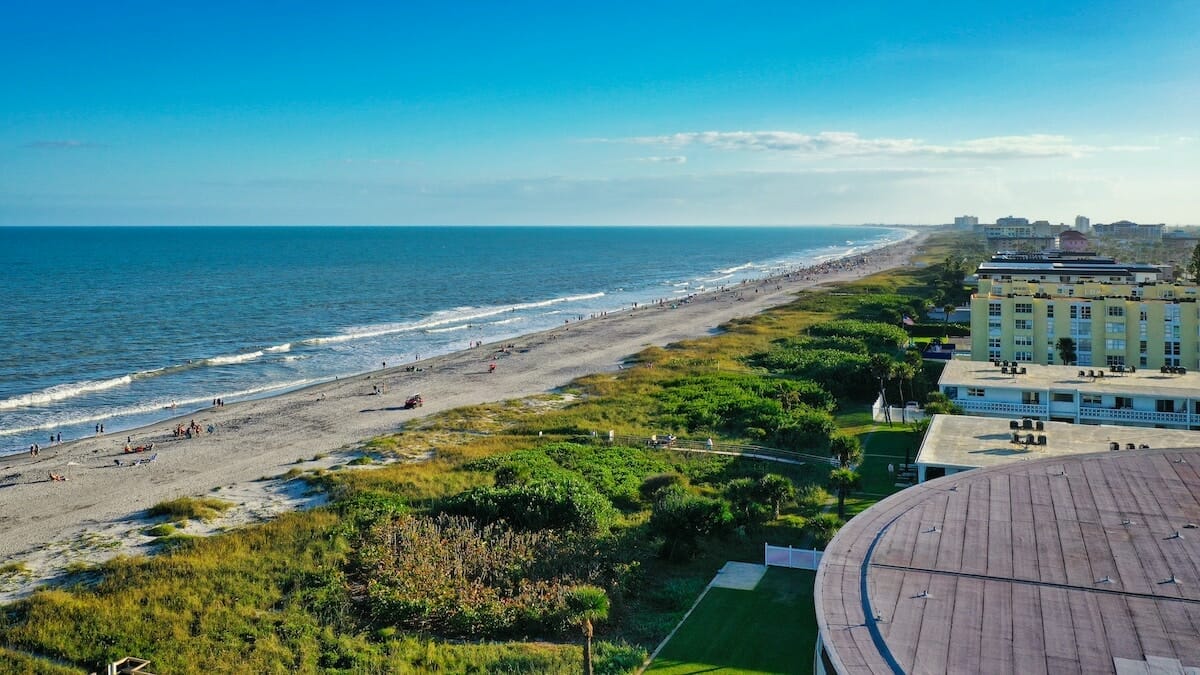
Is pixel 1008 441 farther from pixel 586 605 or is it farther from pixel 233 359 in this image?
pixel 233 359

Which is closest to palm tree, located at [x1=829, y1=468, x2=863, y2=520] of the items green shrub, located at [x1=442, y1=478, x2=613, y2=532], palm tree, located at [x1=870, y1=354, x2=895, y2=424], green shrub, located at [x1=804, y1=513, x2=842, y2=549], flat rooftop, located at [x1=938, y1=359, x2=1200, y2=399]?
green shrub, located at [x1=804, y1=513, x2=842, y2=549]

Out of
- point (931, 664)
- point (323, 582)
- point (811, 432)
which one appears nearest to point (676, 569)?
point (323, 582)

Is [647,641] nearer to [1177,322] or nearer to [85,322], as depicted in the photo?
[1177,322]

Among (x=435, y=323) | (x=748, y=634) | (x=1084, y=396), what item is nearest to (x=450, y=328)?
(x=435, y=323)

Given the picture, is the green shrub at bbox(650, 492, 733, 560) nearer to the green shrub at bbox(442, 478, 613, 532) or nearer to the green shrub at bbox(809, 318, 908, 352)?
the green shrub at bbox(442, 478, 613, 532)

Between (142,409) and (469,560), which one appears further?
(142,409)

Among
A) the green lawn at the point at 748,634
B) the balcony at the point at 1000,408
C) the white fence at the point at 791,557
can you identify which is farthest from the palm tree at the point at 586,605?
the balcony at the point at 1000,408
